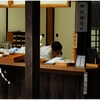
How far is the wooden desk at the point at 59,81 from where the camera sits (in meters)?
3.70

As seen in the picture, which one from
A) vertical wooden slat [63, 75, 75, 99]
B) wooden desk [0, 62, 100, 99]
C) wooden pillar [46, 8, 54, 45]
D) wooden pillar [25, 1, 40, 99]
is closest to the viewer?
wooden pillar [25, 1, 40, 99]

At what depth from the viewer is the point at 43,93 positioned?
409cm

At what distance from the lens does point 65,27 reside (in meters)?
9.44

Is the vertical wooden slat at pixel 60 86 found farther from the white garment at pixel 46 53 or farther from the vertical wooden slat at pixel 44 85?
the white garment at pixel 46 53

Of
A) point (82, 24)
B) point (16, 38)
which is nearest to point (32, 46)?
point (82, 24)

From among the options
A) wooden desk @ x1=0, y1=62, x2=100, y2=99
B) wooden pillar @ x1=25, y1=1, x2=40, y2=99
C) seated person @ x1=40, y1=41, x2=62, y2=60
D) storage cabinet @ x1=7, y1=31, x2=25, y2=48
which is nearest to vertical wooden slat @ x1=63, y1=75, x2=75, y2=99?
wooden desk @ x1=0, y1=62, x2=100, y2=99

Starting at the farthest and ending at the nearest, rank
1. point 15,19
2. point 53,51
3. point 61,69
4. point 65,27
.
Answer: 1. point 65,27
2. point 15,19
3. point 53,51
4. point 61,69

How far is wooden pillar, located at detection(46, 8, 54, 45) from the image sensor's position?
9547 millimetres

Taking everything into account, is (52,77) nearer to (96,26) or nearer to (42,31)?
(96,26)

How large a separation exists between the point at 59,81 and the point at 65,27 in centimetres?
566

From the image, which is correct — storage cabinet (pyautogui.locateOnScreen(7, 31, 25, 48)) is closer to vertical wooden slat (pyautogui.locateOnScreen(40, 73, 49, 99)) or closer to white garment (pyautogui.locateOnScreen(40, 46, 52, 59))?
white garment (pyautogui.locateOnScreen(40, 46, 52, 59))

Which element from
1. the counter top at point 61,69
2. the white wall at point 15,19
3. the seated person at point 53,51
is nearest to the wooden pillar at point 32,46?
the counter top at point 61,69

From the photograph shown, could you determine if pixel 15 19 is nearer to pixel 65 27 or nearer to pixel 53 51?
pixel 65 27

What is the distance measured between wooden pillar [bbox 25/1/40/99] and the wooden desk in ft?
2.24
